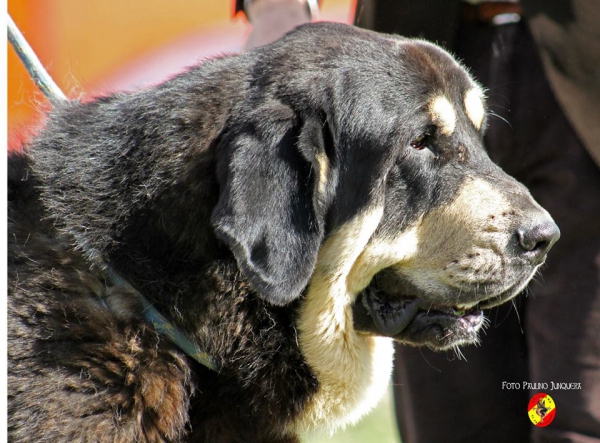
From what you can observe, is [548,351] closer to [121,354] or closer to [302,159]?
[302,159]

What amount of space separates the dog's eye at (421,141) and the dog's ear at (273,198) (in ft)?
1.11

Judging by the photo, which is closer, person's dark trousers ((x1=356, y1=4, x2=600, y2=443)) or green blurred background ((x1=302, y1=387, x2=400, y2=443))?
person's dark trousers ((x1=356, y1=4, x2=600, y2=443))

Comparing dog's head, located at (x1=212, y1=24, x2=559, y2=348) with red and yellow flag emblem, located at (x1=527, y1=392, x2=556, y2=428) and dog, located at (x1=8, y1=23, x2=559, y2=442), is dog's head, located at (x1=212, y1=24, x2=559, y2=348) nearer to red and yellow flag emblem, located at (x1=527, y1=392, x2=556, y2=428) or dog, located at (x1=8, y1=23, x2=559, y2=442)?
dog, located at (x1=8, y1=23, x2=559, y2=442)

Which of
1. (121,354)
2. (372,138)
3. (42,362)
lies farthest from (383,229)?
(42,362)

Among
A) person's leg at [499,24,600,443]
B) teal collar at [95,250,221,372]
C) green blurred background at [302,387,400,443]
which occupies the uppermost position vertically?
teal collar at [95,250,221,372]

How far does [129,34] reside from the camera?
696 cm

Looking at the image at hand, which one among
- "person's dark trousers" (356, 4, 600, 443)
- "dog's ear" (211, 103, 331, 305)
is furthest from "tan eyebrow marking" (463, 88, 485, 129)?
"dog's ear" (211, 103, 331, 305)

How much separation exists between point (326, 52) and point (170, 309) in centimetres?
97

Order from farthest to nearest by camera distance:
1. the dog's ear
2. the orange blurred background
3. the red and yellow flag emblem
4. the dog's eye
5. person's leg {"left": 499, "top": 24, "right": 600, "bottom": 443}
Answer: the orange blurred background
the red and yellow flag emblem
person's leg {"left": 499, "top": 24, "right": 600, "bottom": 443}
the dog's eye
the dog's ear

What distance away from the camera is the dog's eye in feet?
8.28

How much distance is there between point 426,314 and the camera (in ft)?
8.57

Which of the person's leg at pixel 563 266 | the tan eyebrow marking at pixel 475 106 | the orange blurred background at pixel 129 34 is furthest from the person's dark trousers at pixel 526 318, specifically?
the orange blurred background at pixel 129 34

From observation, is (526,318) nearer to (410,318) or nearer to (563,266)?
(563,266)

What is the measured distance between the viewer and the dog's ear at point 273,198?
7.14 feet
